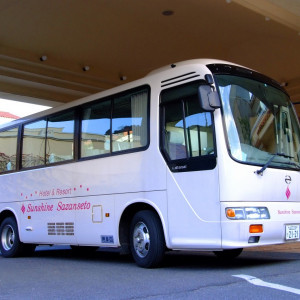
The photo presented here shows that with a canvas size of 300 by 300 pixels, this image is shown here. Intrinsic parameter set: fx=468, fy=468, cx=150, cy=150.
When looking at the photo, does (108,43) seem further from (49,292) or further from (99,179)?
(49,292)

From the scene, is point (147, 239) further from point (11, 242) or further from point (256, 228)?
point (11, 242)

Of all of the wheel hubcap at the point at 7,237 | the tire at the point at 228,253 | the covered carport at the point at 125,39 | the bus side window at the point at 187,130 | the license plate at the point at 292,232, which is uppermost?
the covered carport at the point at 125,39

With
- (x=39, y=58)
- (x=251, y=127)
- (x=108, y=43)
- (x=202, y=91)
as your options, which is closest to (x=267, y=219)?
(x=251, y=127)

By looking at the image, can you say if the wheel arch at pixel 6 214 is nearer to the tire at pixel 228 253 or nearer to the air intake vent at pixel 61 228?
the air intake vent at pixel 61 228

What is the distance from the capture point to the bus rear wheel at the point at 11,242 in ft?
34.0

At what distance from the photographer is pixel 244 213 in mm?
6227

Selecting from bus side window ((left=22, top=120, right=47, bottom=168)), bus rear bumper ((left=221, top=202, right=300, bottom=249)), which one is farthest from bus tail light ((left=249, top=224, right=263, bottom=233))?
bus side window ((left=22, top=120, right=47, bottom=168))

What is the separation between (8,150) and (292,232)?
718 cm

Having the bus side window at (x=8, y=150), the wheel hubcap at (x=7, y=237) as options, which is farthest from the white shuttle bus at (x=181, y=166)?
the bus side window at (x=8, y=150)

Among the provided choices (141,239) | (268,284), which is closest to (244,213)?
(268,284)

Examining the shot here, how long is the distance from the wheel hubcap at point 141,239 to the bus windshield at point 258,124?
6.27 feet

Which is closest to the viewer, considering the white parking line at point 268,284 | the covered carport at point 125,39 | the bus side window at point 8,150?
the white parking line at point 268,284

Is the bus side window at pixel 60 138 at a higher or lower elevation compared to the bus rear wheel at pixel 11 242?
higher

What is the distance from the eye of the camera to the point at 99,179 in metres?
8.19
